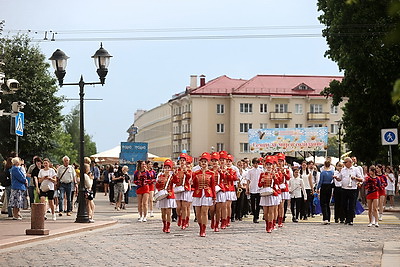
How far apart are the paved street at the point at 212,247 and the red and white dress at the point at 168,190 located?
679 millimetres

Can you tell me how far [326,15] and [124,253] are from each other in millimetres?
31439

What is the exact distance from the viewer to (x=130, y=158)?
1587 inches

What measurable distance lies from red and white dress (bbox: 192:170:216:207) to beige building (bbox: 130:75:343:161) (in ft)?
302

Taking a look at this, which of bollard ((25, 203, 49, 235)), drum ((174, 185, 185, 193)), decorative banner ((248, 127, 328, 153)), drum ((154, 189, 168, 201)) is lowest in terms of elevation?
bollard ((25, 203, 49, 235))

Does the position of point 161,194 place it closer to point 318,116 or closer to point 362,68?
point 362,68

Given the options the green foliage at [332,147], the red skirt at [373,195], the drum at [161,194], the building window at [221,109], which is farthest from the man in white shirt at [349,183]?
the building window at [221,109]

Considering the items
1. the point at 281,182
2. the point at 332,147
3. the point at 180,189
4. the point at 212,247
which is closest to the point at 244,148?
the point at 332,147

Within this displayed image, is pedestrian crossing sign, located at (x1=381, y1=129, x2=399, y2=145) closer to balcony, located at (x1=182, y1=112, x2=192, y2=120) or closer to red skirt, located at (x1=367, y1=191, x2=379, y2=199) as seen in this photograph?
red skirt, located at (x1=367, y1=191, x2=379, y2=199)

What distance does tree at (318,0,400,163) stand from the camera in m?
40.5

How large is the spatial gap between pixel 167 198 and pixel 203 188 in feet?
4.72

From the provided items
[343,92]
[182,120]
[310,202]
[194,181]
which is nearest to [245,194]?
[310,202]

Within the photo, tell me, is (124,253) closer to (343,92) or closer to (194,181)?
(194,181)

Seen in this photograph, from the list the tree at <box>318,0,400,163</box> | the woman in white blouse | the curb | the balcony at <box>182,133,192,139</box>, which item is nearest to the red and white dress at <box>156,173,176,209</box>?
the curb

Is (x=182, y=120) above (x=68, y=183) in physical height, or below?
above
